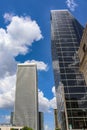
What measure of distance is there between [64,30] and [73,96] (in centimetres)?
4701

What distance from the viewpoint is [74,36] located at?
436 ft

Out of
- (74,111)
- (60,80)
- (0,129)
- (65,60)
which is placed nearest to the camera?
(74,111)

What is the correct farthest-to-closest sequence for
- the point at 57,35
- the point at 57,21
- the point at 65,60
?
the point at 57,21, the point at 57,35, the point at 65,60

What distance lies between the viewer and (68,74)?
11375 cm

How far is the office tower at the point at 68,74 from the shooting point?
3984 inches

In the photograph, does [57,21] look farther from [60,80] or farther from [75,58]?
[60,80]

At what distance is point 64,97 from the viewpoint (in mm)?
104562

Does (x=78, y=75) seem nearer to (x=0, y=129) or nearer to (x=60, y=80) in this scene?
(x=60, y=80)

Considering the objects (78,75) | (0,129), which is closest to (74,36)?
(78,75)

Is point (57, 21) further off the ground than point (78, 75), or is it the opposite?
point (57, 21)

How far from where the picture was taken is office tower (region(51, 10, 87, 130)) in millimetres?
101188

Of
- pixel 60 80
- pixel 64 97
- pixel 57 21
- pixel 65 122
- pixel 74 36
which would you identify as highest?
pixel 57 21

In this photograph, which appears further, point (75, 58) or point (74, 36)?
point (74, 36)

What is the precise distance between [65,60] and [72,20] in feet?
121
